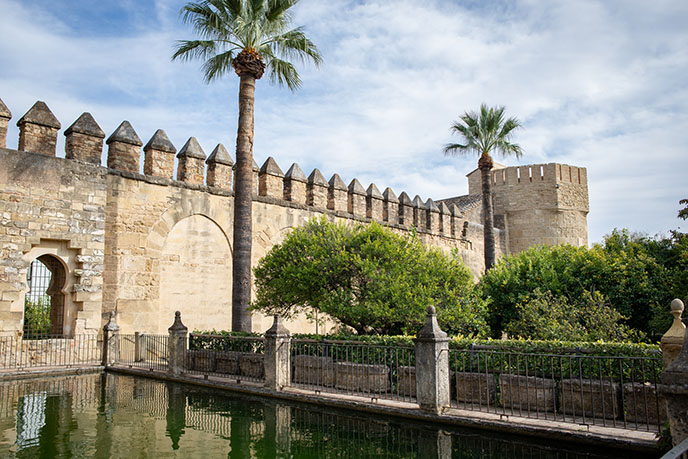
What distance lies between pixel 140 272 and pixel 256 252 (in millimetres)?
3899

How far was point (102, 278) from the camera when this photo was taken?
14148mm

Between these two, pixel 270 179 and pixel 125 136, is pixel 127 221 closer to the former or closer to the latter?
pixel 125 136

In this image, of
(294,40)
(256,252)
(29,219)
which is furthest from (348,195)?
(29,219)

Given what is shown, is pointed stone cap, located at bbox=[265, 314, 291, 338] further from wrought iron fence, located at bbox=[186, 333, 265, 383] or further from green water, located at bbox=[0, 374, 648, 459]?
green water, located at bbox=[0, 374, 648, 459]

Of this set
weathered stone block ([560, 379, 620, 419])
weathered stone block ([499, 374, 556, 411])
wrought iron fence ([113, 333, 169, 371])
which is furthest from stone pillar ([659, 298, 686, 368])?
wrought iron fence ([113, 333, 169, 371])

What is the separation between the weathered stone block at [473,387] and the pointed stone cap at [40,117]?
38.8 ft

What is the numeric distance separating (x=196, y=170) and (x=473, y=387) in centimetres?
1109

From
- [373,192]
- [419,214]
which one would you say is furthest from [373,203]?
[419,214]

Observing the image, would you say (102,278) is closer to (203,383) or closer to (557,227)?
(203,383)

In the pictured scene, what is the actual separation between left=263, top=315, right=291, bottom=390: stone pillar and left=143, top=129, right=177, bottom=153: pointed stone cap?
25.8ft

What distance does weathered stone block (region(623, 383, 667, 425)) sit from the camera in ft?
22.2

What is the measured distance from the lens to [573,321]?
41.8 ft

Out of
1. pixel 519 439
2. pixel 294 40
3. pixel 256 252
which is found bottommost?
pixel 519 439

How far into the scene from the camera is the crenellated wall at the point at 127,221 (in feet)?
43.1
